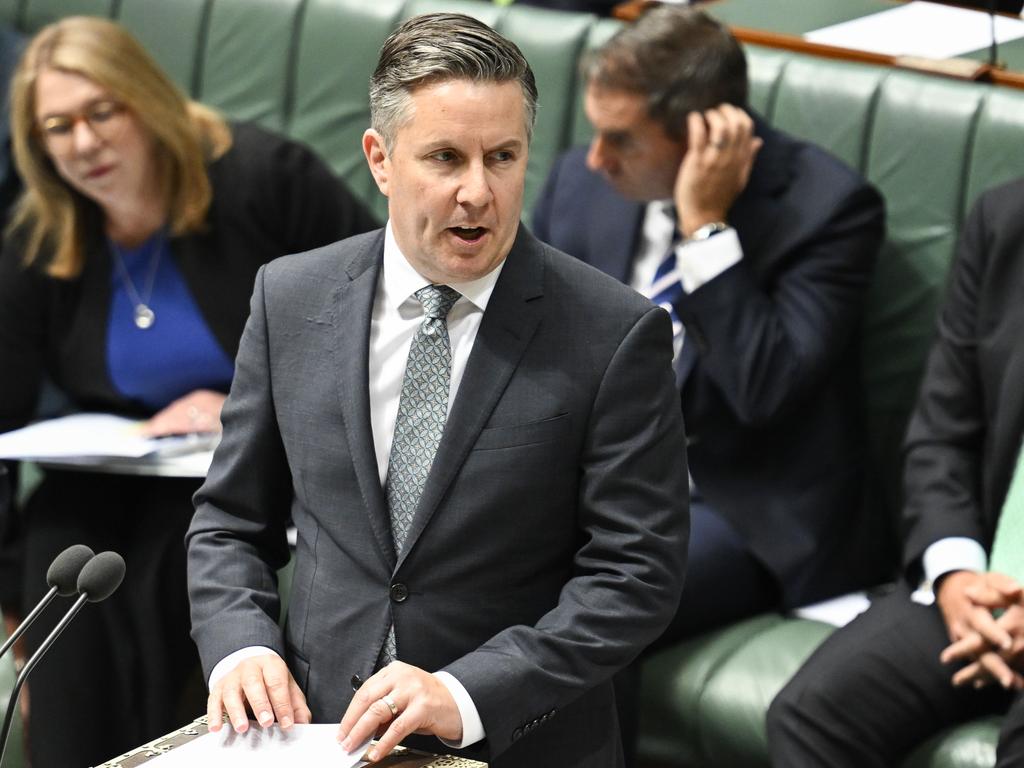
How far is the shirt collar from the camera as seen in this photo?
1738 mm

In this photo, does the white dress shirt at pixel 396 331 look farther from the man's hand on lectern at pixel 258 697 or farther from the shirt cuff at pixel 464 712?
the shirt cuff at pixel 464 712

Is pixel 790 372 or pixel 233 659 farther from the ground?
pixel 233 659

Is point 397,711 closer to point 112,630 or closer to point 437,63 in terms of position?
point 437,63

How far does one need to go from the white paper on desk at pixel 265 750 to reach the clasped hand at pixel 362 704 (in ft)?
0.04

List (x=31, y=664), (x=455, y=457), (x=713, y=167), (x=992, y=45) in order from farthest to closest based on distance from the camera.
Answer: (x=992, y=45) → (x=713, y=167) → (x=455, y=457) → (x=31, y=664)

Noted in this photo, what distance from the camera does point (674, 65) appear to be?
2.96 m

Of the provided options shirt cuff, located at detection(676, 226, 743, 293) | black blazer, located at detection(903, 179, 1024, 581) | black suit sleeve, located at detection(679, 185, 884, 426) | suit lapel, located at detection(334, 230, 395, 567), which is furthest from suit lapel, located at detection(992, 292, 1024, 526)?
→ suit lapel, located at detection(334, 230, 395, 567)

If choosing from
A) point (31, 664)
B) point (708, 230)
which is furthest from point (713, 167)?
point (31, 664)

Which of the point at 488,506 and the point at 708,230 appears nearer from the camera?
the point at 488,506

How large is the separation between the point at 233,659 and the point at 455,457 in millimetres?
318

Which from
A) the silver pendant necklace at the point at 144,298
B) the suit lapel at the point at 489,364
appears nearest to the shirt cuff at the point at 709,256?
the silver pendant necklace at the point at 144,298

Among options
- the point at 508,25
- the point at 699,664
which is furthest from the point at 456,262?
the point at 508,25

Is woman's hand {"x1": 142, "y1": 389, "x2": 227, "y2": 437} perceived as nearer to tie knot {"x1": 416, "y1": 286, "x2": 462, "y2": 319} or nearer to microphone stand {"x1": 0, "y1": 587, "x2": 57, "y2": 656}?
tie knot {"x1": 416, "y1": 286, "x2": 462, "y2": 319}

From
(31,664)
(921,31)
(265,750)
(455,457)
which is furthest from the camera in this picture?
(921,31)
